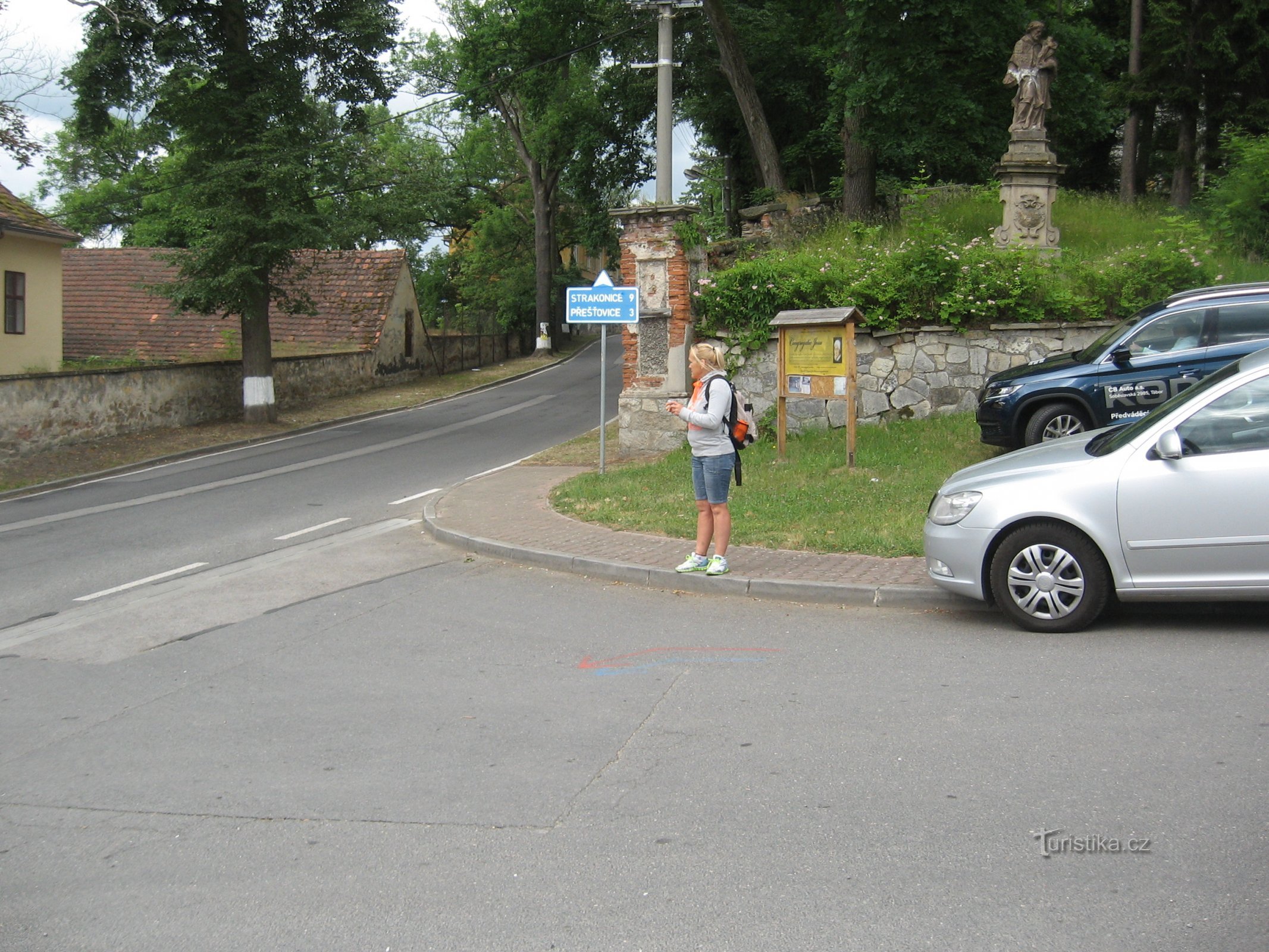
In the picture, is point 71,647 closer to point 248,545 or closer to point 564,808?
point 248,545

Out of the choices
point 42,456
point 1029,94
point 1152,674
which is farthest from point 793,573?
point 42,456

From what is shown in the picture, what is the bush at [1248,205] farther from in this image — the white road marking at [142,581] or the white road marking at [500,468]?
the white road marking at [142,581]

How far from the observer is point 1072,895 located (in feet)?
11.9

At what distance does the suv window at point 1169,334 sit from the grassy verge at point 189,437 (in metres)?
8.13

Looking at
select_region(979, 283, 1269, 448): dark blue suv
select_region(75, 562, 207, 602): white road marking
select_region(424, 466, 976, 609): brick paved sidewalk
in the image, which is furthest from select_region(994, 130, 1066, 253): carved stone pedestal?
select_region(75, 562, 207, 602): white road marking

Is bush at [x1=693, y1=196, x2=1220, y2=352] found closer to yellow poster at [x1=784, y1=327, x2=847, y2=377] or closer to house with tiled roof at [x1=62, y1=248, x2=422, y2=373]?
yellow poster at [x1=784, y1=327, x2=847, y2=377]

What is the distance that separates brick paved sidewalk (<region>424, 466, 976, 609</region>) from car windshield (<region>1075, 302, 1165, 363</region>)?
4.70 metres

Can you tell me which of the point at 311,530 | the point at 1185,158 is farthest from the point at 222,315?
the point at 1185,158

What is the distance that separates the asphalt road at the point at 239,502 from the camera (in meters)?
10.9

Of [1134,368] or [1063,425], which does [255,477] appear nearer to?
[1063,425]

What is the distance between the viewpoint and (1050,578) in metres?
6.82

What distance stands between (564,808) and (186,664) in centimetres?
381

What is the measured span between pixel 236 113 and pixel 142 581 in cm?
1617

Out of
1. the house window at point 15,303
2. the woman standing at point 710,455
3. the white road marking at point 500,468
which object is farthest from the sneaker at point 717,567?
the house window at point 15,303
